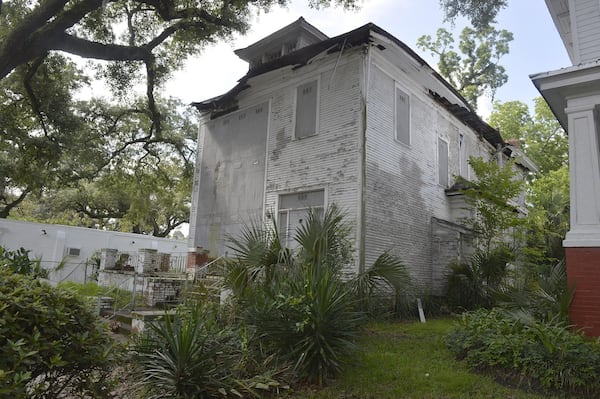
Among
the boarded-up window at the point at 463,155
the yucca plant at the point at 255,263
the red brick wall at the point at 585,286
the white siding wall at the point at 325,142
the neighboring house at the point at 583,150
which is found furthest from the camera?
the boarded-up window at the point at 463,155

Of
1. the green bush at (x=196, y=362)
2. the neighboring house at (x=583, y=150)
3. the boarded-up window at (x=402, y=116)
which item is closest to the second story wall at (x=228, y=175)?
the boarded-up window at (x=402, y=116)

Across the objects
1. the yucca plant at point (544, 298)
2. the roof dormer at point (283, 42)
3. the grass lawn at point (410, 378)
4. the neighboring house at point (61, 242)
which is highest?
the roof dormer at point (283, 42)

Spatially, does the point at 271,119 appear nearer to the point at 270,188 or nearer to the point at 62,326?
the point at 270,188

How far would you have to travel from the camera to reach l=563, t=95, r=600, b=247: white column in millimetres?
6633

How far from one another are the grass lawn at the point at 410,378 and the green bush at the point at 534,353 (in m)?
0.28

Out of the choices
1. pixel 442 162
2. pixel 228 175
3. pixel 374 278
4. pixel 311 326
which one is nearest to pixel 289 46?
pixel 228 175

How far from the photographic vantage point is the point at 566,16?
9.98 m

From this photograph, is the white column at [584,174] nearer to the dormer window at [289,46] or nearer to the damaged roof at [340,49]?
the damaged roof at [340,49]

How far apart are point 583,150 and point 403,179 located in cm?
605

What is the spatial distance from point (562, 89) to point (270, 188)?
840cm

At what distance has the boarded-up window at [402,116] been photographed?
1289 centimetres

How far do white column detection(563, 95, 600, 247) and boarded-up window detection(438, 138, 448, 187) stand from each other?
308 inches

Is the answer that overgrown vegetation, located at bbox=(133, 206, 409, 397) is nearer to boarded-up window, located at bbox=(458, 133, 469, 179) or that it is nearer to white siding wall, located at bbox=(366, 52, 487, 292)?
white siding wall, located at bbox=(366, 52, 487, 292)

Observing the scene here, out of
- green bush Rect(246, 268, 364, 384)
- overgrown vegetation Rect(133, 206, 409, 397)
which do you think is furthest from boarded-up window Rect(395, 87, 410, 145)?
green bush Rect(246, 268, 364, 384)
